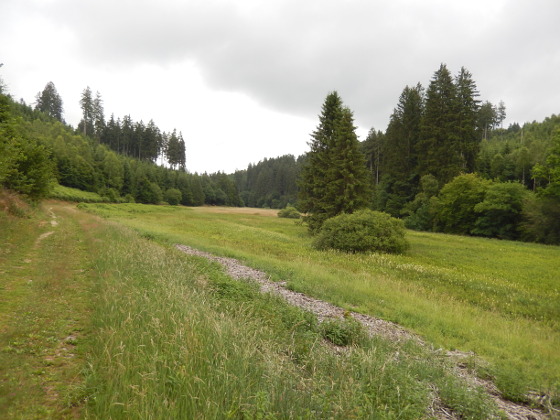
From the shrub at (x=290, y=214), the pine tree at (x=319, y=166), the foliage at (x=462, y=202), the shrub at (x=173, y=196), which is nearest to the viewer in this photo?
the pine tree at (x=319, y=166)

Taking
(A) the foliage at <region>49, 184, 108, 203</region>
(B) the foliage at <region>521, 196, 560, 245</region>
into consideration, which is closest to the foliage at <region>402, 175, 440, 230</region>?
(B) the foliage at <region>521, 196, 560, 245</region>

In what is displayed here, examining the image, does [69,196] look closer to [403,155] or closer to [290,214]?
[290,214]

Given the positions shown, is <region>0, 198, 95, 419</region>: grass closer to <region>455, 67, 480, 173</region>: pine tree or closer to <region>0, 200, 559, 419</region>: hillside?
<region>0, 200, 559, 419</region>: hillside

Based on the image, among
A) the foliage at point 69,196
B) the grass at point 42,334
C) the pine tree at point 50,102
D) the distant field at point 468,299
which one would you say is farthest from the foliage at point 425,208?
the pine tree at point 50,102

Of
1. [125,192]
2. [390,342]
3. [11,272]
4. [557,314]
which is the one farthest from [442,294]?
[125,192]

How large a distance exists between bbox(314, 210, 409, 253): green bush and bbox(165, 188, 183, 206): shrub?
265 ft

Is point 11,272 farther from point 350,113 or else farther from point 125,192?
point 125,192

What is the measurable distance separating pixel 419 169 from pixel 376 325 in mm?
49901

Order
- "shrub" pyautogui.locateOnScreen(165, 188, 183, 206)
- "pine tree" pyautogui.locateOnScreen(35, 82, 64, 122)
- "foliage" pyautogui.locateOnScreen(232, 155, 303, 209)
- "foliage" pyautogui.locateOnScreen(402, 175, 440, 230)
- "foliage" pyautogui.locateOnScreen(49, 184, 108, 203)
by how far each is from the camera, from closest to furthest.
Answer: "foliage" pyautogui.locateOnScreen(402, 175, 440, 230)
"foliage" pyautogui.locateOnScreen(49, 184, 108, 203)
"shrub" pyautogui.locateOnScreen(165, 188, 183, 206)
"pine tree" pyautogui.locateOnScreen(35, 82, 64, 122)
"foliage" pyautogui.locateOnScreen(232, 155, 303, 209)

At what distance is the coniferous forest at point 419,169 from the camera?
2909 centimetres

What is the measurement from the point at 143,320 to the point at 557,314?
12696mm

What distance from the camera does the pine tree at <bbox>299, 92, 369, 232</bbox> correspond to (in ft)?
92.9

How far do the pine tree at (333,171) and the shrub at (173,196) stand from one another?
235 ft

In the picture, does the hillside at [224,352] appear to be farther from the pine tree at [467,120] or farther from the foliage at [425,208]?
the pine tree at [467,120]
